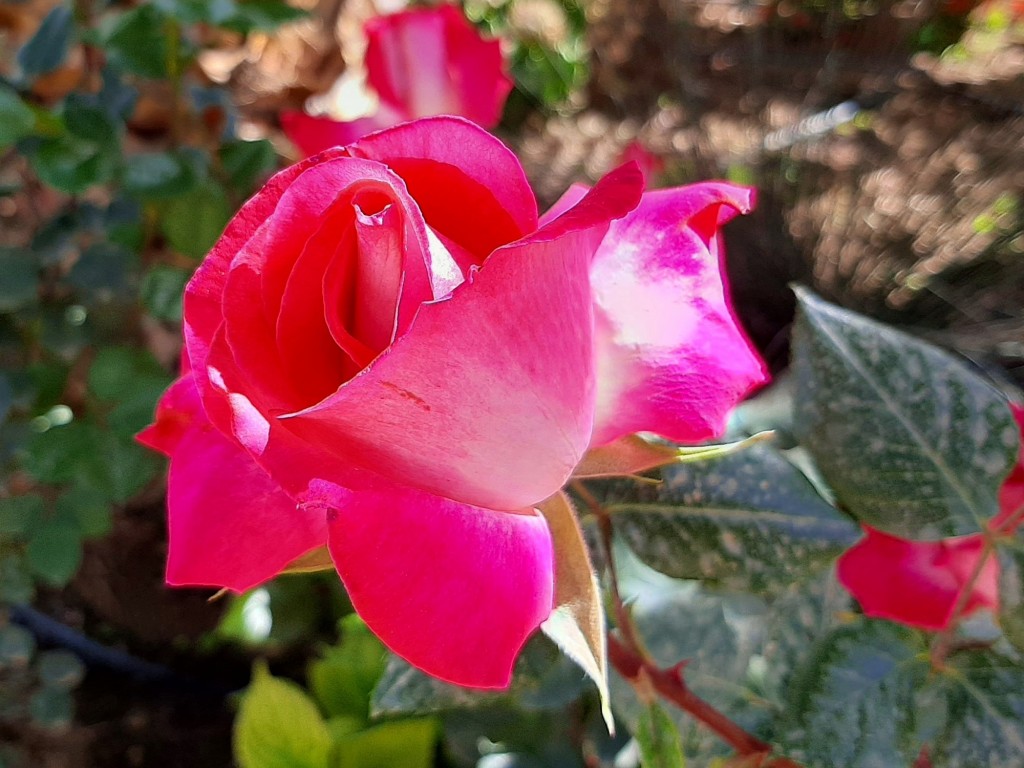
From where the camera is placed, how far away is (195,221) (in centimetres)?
46

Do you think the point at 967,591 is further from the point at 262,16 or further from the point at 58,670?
the point at 58,670

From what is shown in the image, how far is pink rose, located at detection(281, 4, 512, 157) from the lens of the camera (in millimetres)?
511

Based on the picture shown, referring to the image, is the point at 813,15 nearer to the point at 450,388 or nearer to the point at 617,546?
the point at 617,546

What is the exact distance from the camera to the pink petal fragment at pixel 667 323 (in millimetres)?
198

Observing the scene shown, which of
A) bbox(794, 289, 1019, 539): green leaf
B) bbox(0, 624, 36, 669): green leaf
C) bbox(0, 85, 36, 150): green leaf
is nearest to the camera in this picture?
bbox(794, 289, 1019, 539): green leaf

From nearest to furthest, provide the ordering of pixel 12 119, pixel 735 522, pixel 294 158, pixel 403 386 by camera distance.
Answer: pixel 403 386
pixel 735 522
pixel 12 119
pixel 294 158

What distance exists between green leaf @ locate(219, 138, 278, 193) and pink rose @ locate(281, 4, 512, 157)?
4 centimetres

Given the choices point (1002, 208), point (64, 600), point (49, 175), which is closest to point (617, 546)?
point (49, 175)

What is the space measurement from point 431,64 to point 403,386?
0.43 m

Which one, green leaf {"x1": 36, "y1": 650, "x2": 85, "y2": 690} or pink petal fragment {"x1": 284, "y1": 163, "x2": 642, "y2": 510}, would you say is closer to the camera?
pink petal fragment {"x1": 284, "y1": 163, "x2": 642, "y2": 510}

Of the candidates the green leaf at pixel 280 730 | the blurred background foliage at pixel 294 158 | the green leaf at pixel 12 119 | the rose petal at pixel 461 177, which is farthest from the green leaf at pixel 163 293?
the rose petal at pixel 461 177

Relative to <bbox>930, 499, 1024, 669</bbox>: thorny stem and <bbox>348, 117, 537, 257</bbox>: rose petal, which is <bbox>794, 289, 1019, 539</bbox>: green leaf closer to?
<bbox>930, 499, 1024, 669</bbox>: thorny stem

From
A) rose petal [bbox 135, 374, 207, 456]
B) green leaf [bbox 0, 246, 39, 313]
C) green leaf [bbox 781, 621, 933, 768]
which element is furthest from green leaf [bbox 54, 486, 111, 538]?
green leaf [bbox 781, 621, 933, 768]

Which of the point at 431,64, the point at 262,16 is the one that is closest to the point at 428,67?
the point at 431,64
